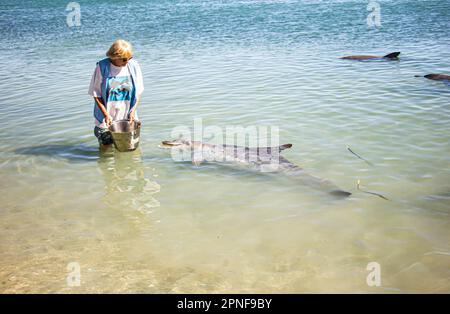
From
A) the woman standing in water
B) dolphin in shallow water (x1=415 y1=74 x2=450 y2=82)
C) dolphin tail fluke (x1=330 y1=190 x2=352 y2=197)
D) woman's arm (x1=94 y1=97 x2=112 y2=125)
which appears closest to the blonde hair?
the woman standing in water

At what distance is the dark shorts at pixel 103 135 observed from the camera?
6.52 m

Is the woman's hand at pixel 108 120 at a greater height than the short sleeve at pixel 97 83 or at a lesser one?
lesser

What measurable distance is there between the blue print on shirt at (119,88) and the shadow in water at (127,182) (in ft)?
3.54

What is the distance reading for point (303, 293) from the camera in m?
3.61

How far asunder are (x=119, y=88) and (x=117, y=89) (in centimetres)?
3

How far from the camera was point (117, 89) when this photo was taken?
6.16 metres

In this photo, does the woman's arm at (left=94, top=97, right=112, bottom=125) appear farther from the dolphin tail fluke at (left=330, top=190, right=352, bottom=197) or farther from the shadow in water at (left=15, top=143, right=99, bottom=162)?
the dolphin tail fluke at (left=330, top=190, right=352, bottom=197)

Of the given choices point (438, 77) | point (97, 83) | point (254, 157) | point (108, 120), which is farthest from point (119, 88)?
point (438, 77)

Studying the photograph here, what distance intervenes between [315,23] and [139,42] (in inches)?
361

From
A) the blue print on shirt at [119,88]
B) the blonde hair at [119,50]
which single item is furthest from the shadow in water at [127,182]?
the blonde hair at [119,50]

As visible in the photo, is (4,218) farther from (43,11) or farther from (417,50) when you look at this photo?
(43,11)

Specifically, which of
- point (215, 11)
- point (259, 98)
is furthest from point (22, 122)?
point (215, 11)

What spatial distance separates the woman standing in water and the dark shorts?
0.6 inches

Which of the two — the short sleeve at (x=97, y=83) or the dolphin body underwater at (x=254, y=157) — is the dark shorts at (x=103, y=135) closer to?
the short sleeve at (x=97, y=83)
